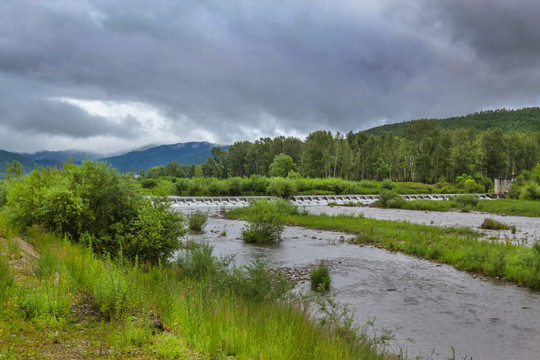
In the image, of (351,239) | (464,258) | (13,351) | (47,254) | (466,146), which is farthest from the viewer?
(466,146)

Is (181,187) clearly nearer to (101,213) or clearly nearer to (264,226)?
(264,226)

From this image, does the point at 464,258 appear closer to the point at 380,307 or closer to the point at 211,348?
the point at 380,307

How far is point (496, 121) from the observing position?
16625 centimetres

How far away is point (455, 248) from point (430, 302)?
723 centimetres

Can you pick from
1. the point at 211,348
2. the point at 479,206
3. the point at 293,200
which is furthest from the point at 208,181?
the point at 211,348

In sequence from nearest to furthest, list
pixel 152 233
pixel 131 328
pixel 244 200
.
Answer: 1. pixel 131 328
2. pixel 152 233
3. pixel 244 200

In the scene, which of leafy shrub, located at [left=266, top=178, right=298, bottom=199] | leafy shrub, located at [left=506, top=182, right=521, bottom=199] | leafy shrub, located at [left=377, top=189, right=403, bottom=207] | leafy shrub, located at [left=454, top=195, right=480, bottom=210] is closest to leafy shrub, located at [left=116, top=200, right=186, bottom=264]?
leafy shrub, located at [left=377, top=189, right=403, bottom=207]

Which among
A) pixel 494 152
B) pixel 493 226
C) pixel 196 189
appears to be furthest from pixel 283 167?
pixel 493 226

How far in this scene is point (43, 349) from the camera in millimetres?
4082

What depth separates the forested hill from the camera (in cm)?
15525

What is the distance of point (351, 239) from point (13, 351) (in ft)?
61.6

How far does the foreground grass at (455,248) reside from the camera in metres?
12.5

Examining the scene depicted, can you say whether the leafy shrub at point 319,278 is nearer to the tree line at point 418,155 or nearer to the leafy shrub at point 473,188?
the leafy shrub at point 473,188

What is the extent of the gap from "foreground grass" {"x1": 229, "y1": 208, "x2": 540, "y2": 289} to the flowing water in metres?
0.68
